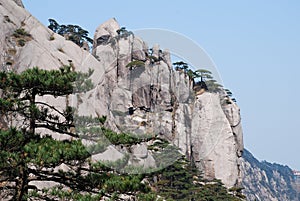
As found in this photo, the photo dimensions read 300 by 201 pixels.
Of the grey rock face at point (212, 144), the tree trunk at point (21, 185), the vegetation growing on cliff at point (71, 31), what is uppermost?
the vegetation growing on cliff at point (71, 31)

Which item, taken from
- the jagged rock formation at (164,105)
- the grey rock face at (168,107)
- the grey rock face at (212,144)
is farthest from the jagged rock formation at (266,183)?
the grey rock face at (168,107)

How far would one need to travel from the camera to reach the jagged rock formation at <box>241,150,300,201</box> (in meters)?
130

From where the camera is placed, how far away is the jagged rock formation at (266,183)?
428 ft

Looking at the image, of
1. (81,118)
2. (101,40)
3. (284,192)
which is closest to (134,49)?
(101,40)

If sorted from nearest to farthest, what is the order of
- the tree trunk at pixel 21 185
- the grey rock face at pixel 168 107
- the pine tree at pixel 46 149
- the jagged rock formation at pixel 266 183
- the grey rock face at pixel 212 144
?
the pine tree at pixel 46 149 < the tree trunk at pixel 21 185 < the grey rock face at pixel 168 107 < the grey rock face at pixel 212 144 < the jagged rock formation at pixel 266 183


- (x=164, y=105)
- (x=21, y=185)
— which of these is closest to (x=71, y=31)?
(x=164, y=105)

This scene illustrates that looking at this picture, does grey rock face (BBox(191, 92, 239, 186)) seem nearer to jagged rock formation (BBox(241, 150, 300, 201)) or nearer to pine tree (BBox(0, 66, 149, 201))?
pine tree (BBox(0, 66, 149, 201))

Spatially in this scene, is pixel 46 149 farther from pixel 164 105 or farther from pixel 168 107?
pixel 168 107

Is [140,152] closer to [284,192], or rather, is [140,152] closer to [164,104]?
[164,104]

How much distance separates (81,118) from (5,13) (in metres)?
24.5

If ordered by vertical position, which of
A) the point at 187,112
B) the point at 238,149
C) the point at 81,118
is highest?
the point at 187,112

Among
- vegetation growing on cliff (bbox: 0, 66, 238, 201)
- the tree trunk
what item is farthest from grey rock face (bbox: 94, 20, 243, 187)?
the tree trunk

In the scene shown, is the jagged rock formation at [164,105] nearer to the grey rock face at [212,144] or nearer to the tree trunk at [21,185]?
the grey rock face at [212,144]

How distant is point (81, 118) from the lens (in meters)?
9.15
